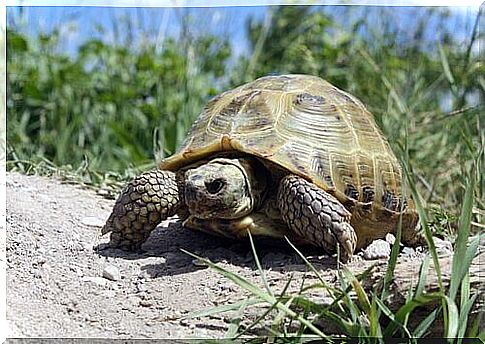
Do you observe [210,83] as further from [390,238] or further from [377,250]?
[377,250]

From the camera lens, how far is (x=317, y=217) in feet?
4.33

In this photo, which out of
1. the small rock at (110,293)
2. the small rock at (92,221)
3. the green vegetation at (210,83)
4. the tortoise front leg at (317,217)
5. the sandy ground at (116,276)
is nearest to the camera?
the sandy ground at (116,276)

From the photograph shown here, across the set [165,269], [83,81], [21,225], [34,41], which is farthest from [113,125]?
[165,269]

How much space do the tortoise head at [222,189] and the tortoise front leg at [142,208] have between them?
8 centimetres

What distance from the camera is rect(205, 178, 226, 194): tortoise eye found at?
1.33m

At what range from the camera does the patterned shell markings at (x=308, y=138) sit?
140 centimetres

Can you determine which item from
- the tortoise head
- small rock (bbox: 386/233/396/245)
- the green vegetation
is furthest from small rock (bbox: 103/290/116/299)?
the green vegetation

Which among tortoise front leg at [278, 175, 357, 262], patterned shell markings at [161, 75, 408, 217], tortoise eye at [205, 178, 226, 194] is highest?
patterned shell markings at [161, 75, 408, 217]

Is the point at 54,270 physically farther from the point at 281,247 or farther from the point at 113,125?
the point at 113,125

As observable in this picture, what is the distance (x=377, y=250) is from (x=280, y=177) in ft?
0.73

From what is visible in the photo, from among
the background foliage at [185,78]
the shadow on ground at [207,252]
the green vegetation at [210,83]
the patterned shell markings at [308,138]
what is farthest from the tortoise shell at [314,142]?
the background foliage at [185,78]

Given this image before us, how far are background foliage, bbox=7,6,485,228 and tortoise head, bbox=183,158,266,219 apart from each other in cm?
127

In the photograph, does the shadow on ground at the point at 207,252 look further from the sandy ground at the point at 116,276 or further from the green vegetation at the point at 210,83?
the green vegetation at the point at 210,83

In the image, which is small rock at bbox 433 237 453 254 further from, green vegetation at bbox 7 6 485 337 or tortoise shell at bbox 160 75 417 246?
green vegetation at bbox 7 6 485 337
